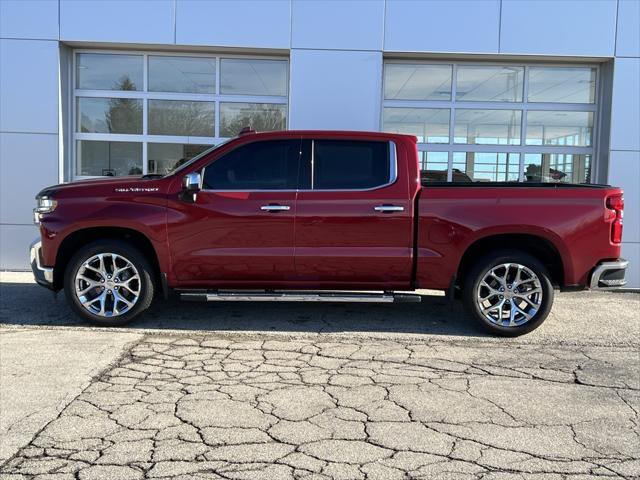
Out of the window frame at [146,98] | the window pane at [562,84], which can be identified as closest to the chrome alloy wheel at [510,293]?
the window pane at [562,84]

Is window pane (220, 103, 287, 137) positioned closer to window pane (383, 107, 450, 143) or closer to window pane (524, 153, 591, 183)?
window pane (383, 107, 450, 143)

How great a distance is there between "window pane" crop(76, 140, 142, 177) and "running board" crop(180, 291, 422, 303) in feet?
15.1

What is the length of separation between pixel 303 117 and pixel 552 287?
4.87m

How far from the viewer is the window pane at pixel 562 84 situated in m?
9.58

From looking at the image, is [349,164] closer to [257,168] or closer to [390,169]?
[390,169]

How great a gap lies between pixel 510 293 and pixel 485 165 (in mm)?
4485

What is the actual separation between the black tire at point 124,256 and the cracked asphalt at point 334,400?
6.4 inches

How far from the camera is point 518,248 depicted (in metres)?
5.92

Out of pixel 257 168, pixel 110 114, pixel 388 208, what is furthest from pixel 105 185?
pixel 110 114

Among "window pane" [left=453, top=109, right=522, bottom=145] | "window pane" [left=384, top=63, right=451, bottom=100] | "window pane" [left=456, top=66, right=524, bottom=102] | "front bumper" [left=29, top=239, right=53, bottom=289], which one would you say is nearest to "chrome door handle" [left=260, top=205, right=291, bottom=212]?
"front bumper" [left=29, top=239, right=53, bottom=289]

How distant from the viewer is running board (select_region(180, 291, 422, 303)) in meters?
5.70

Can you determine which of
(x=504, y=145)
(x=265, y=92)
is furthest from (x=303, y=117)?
(x=504, y=145)

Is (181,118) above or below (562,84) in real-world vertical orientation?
below

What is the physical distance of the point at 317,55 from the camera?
9.05 meters
